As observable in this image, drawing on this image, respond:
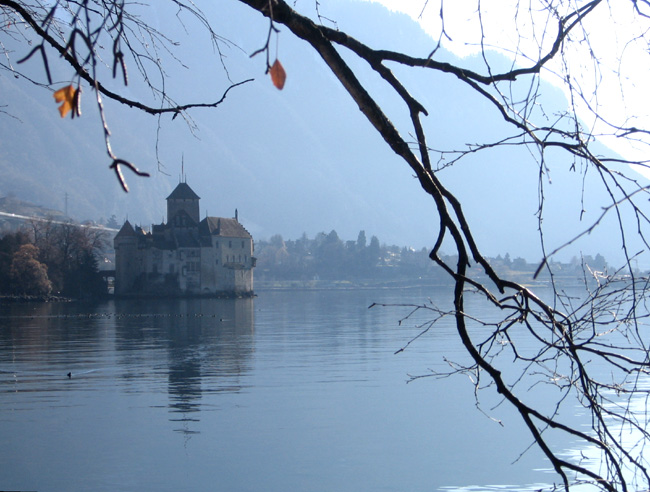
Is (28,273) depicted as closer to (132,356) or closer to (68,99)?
(132,356)

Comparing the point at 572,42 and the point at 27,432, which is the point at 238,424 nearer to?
the point at 27,432

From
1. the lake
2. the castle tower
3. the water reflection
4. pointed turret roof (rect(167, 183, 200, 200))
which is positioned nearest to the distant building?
the castle tower

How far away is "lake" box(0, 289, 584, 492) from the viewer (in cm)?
958

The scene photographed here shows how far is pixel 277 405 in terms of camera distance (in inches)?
551

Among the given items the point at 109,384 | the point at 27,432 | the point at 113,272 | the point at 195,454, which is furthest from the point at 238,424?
the point at 113,272

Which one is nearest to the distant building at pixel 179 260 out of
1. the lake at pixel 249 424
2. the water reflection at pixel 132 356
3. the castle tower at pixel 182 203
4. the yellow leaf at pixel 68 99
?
the castle tower at pixel 182 203

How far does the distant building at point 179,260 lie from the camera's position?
68.5 meters

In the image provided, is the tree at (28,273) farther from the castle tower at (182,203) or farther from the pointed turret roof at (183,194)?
the pointed turret roof at (183,194)

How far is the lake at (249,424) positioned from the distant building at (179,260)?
4514cm

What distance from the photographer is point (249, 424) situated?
12258 millimetres

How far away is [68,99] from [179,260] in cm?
6906

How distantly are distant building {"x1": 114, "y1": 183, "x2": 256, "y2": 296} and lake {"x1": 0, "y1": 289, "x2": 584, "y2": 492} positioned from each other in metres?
45.1

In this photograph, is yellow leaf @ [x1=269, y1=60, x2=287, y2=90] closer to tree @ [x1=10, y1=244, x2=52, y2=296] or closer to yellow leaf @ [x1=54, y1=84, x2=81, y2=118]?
yellow leaf @ [x1=54, y1=84, x2=81, y2=118]

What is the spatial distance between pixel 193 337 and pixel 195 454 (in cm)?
1864
